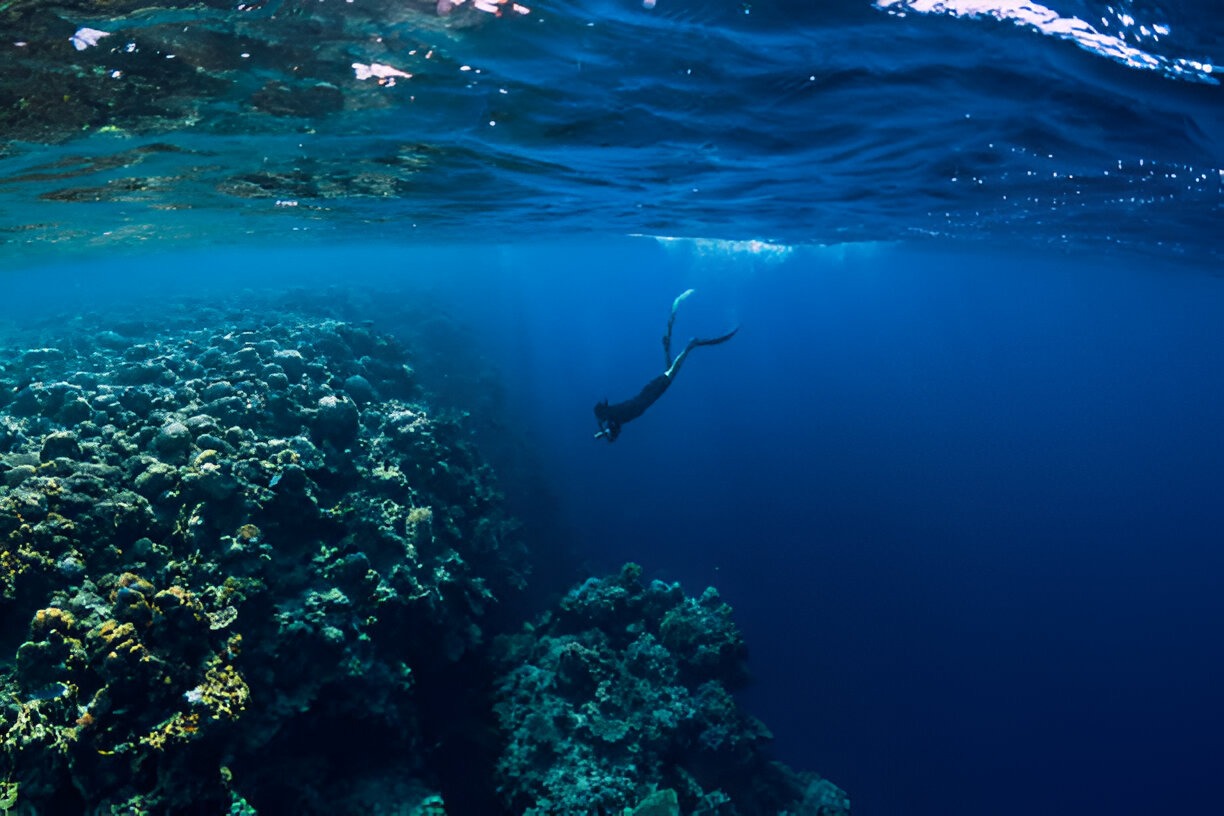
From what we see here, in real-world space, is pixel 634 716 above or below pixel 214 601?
below

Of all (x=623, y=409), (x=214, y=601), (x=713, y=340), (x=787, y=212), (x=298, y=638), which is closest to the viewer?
(x=214, y=601)

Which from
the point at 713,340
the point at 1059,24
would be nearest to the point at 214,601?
the point at 713,340

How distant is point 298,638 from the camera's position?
7.52 meters

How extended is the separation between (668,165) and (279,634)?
1332cm

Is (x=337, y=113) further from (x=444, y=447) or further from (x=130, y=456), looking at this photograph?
(x=444, y=447)

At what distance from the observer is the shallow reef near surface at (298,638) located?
18.8 ft

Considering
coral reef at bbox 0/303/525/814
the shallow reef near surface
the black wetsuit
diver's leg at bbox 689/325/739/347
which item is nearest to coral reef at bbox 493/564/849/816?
the shallow reef near surface

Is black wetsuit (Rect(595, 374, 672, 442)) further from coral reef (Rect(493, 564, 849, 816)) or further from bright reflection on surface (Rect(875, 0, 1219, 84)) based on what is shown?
bright reflection on surface (Rect(875, 0, 1219, 84))

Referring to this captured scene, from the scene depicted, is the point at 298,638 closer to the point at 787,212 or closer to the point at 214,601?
the point at 214,601

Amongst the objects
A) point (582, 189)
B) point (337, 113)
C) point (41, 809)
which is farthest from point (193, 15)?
point (582, 189)

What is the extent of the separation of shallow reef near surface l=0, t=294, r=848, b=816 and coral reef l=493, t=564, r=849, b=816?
5 cm

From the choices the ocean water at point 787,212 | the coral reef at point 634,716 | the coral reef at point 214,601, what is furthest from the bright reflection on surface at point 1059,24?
the coral reef at point 634,716

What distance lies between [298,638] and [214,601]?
3.64 feet

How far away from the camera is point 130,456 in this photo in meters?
9.24
